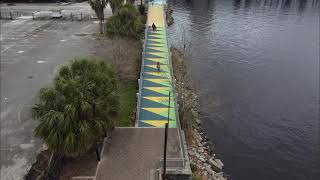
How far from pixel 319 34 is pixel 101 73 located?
5881 centimetres

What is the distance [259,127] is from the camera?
38750 mm

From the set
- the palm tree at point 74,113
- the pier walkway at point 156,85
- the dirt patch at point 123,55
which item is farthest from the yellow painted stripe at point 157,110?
the dirt patch at point 123,55

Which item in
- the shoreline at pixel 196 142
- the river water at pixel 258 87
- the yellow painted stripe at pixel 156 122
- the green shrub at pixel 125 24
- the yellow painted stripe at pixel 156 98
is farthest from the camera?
the green shrub at pixel 125 24

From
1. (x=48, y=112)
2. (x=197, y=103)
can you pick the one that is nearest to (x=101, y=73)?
(x=48, y=112)

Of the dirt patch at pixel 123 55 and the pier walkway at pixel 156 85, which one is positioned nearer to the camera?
the pier walkway at pixel 156 85

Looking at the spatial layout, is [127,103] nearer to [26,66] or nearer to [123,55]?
[123,55]

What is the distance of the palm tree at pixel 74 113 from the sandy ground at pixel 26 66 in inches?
238

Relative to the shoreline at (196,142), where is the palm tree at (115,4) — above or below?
above

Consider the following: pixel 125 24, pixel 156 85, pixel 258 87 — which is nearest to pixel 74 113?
pixel 156 85

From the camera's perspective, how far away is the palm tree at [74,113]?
74.7 feet

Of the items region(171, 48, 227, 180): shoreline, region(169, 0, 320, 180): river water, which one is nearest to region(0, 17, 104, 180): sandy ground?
region(171, 48, 227, 180): shoreline

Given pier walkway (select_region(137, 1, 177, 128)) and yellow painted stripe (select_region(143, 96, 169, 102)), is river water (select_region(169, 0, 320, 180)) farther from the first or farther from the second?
yellow painted stripe (select_region(143, 96, 169, 102))

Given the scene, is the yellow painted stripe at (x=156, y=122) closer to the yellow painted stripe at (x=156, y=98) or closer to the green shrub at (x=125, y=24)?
the yellow painted stripe at (x=156, y=98)

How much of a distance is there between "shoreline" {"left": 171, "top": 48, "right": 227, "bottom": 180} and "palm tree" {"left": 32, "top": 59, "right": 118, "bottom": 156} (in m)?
9.57
